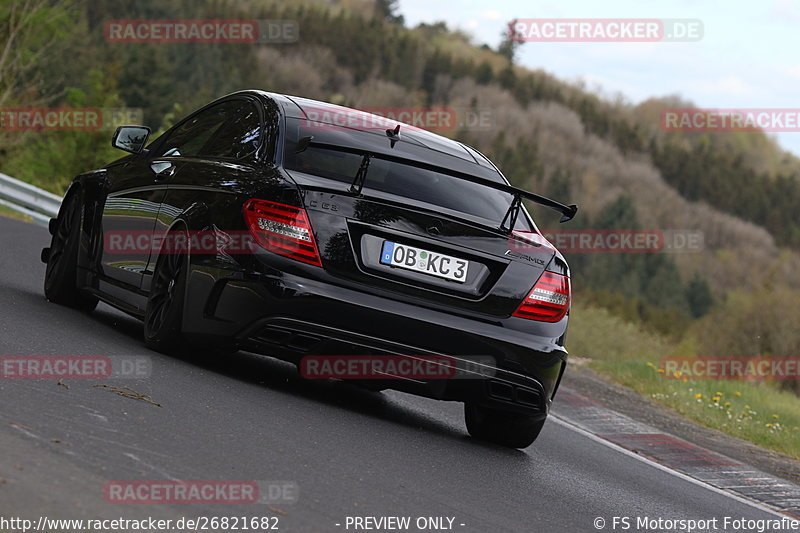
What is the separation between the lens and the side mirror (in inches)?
323

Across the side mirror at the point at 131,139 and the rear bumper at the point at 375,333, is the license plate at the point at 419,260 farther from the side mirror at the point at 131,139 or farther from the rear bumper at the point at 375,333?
the side mirror at the point at 131,139

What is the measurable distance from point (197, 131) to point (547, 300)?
258 cm

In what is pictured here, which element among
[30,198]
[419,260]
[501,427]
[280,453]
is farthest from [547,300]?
[30,198]

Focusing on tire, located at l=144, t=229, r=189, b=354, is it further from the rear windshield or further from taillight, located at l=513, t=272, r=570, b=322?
taillight, located at l=513, t=272, r=570, b=322

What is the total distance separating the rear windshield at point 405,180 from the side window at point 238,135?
432mm

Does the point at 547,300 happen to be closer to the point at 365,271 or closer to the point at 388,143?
the point at 365,271

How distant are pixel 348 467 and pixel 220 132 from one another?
2.92 m

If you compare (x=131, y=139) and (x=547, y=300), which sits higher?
(x=131, y=139)

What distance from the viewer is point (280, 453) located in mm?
5230

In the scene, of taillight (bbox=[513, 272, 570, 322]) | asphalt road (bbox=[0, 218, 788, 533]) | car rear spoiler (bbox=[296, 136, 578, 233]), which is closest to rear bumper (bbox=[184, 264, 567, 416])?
taillight (bbox=[513, 272, 570, 322])

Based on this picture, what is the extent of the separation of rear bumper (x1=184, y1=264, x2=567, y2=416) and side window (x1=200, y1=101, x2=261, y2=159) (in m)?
0.89

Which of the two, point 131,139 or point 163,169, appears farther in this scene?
point 131,139

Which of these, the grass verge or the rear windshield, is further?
the grass verge

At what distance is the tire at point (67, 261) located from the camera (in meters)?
8.51
